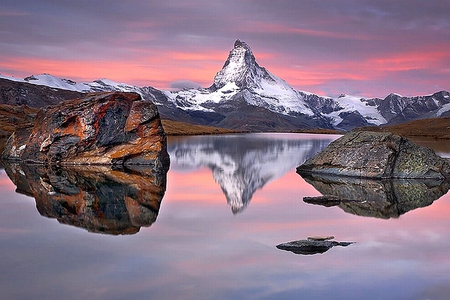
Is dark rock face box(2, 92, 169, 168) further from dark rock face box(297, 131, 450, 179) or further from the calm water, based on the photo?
dark rock face box(297, 131, 450, 179)

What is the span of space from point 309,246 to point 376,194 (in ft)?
51.5

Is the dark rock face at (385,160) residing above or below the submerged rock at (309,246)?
above

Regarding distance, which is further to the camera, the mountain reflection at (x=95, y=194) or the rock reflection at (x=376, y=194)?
the rock reflection at (x=376, y=194)

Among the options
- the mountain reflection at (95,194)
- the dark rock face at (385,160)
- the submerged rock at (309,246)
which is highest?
the dark rock face at (385,160)

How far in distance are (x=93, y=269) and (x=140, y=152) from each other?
35877 mm

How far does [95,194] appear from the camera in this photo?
1303 inches

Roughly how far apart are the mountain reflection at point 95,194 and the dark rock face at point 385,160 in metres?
15.1

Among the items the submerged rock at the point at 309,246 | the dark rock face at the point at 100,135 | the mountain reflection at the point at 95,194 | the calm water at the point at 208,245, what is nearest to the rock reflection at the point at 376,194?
the calm water at the point at 208,245

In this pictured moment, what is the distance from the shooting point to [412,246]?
20641 millimetres

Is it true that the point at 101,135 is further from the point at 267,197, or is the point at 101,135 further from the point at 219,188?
the point at 267,197

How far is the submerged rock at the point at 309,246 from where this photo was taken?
19.5 meters

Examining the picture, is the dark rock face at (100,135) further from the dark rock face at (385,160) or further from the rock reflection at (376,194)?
the dark rock face at (385,160)

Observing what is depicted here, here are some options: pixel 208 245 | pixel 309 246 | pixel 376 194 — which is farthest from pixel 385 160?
pixel 208 245

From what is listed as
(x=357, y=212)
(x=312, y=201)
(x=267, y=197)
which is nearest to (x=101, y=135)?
(x=267, y=197)
